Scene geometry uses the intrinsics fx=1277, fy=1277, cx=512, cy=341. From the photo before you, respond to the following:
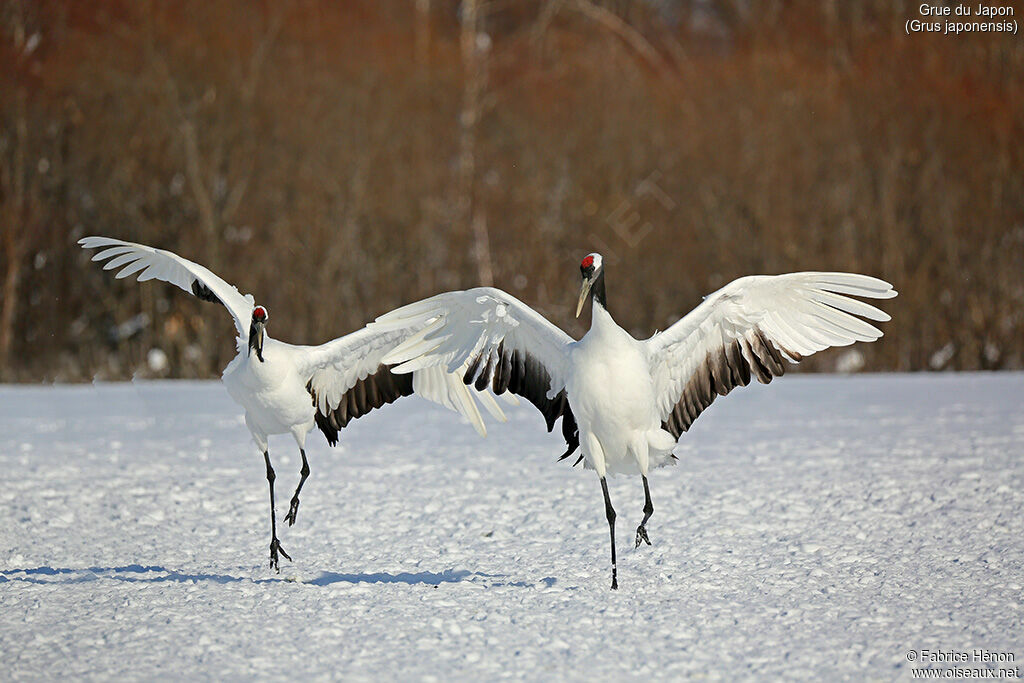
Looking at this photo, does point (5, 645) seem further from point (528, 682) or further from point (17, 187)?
point (17, 187)

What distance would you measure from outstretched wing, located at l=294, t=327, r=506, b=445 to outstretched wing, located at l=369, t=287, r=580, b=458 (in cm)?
38

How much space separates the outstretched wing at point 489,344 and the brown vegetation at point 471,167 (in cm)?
1250

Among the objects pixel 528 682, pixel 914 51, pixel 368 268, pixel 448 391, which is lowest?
pixel 528 682

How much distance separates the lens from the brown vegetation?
19.1 meters

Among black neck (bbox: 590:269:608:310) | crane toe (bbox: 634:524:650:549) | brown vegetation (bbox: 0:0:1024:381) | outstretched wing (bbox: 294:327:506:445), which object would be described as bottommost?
crane toe (bbox: 634:524:650:549)

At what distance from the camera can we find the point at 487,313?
659 cm

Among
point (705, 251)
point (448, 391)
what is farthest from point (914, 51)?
point (448, 391)

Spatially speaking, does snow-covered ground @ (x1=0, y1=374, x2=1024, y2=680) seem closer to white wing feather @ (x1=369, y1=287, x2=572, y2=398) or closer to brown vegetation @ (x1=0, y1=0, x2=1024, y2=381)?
white wing feather @ (x1=369, y1=287, x2=572, y2=398)

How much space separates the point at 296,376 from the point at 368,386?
633 mm

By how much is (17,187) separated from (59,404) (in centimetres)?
524

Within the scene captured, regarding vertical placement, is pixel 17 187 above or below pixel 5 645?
above

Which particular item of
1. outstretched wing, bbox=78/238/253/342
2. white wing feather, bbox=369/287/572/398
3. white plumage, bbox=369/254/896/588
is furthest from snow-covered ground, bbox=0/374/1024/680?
outstretched wing, bbox=78/238/253/342

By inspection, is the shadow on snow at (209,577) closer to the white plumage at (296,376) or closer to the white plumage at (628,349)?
the white plumage at (296,376)

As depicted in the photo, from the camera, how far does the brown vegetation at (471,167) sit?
19.1m
